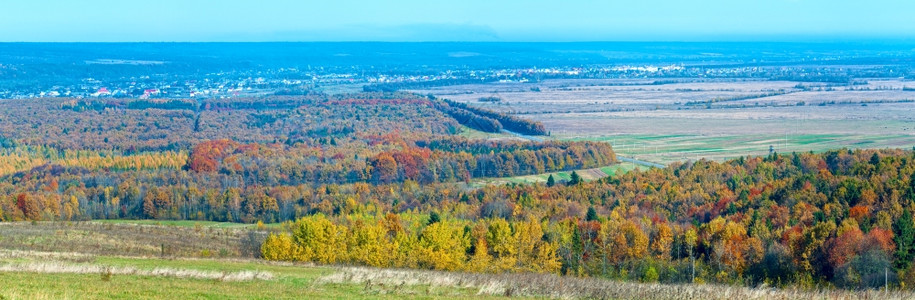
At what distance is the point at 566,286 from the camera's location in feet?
93.7

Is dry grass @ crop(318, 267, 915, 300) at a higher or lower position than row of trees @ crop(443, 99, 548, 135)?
higher

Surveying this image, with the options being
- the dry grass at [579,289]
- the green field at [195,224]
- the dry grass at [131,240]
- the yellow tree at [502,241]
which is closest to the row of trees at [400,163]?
the green field at [195,224]

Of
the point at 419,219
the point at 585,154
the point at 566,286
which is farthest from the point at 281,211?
the point at 566,286

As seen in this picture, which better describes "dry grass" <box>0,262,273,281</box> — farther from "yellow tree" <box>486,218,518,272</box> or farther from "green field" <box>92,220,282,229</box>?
"green field" <box>92,220,282,229</box>

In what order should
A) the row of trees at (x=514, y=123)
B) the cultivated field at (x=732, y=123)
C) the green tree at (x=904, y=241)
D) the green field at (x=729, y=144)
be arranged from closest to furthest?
the green tree at (x=904, y=241) < the green field at (x=729, y=144) < the cultivated field at (x=732, y=123) < the row of trees at (x=514, y=123)

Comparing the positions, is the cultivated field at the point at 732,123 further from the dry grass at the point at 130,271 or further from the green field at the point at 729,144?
the dry grass at the point at 130,271

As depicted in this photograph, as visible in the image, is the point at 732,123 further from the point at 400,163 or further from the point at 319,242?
the point at 319,242

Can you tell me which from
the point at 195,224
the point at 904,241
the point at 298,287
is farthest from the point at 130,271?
the point at 195,224

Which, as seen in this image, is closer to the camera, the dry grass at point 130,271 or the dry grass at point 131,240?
the dry grass at point 130,271

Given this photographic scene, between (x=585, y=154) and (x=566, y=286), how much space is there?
81224 mm

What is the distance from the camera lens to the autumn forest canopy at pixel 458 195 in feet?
155

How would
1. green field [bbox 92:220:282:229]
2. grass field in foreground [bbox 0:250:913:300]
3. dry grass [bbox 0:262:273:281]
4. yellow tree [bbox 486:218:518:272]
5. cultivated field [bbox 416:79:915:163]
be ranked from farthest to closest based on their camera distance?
1. cultivated field [bbox 416:79:915:163]
2. green field [bbox 92:220:282:229]
3. yellow tree [bbox 486:218:518:272]
4. dry grass [bbox 0:262:273:281]
5. grass field in foreground [bbox 0:250:913:300]

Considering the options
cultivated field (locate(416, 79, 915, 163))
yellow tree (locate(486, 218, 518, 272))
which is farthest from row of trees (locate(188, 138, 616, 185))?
yellow tree (locate(486, 218, 518, 272))

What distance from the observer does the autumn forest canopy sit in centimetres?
4725
